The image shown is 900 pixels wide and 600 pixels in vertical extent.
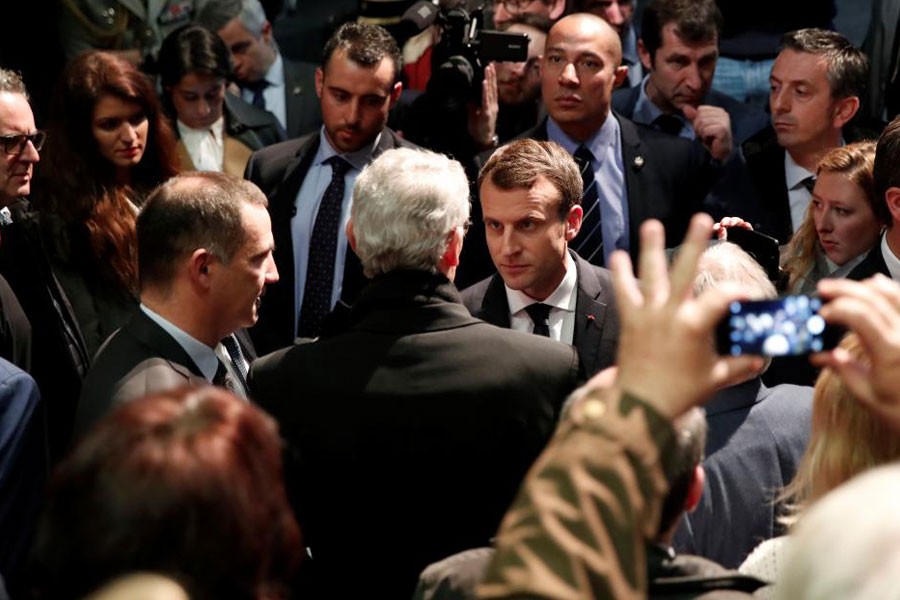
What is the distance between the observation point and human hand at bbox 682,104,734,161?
550 cm

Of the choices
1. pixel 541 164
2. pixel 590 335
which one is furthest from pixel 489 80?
pixel 590 335

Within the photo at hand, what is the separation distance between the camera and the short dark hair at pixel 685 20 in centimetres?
575

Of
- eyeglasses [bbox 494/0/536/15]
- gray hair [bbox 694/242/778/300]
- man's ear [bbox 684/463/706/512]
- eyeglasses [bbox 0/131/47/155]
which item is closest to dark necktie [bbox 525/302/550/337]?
gray hair [bbox 694/242/778/300]

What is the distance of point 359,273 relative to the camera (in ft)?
16.2

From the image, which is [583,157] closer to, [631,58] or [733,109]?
[733,109]

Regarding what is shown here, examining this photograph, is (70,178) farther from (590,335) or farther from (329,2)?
(329,2)

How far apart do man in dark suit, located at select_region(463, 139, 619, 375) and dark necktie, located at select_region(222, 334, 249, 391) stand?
0.75 m

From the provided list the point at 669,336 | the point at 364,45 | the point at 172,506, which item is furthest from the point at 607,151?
the point at 172,506

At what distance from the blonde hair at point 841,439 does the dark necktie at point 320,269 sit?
273 centimetres

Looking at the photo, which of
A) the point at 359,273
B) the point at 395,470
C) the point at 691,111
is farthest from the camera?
the point at 691,111

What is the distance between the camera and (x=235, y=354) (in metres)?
3.63

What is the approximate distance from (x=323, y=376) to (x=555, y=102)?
8.18 feet

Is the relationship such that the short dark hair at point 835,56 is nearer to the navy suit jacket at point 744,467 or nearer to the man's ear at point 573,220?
the man's ear at point 573,220

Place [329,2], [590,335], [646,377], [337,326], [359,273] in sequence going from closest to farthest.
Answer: [646,377] < [337,326] < [590,335] < [359,273] < [329,2]
